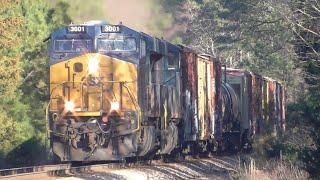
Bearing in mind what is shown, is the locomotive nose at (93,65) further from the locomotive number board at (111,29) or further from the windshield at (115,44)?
the locomotive number board at (111,29)

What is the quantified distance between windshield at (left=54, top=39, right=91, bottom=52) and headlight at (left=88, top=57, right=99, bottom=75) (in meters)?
0.38

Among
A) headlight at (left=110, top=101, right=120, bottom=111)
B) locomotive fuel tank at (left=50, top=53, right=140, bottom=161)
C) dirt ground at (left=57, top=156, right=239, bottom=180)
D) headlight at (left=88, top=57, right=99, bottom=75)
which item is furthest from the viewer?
headlight at (left=88, top=57, right=99, bottom=75)

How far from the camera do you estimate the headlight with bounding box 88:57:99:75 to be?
20219 millimetres

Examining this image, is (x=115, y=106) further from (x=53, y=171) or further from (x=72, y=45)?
(x=53, y=171)

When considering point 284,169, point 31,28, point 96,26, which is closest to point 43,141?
point 31,28

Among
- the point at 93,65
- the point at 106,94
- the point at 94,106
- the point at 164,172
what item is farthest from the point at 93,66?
the point at 164,172

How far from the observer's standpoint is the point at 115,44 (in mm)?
20438

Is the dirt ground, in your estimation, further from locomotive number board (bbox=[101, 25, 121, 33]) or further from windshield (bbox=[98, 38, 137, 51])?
locomotive number board (bbox=[101, 25, 121, 33])

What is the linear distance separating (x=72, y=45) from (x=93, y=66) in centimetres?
90

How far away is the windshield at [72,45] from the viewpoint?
66.9 ft

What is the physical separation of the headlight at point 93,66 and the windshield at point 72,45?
0.38 meters

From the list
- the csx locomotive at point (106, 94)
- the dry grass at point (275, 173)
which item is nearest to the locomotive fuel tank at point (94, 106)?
the csx locomotive at point (106, 94)

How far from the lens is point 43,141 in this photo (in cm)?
3678

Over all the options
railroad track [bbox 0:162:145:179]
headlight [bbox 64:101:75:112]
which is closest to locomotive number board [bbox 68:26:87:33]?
headlight [bbox 64:101:75:112]
